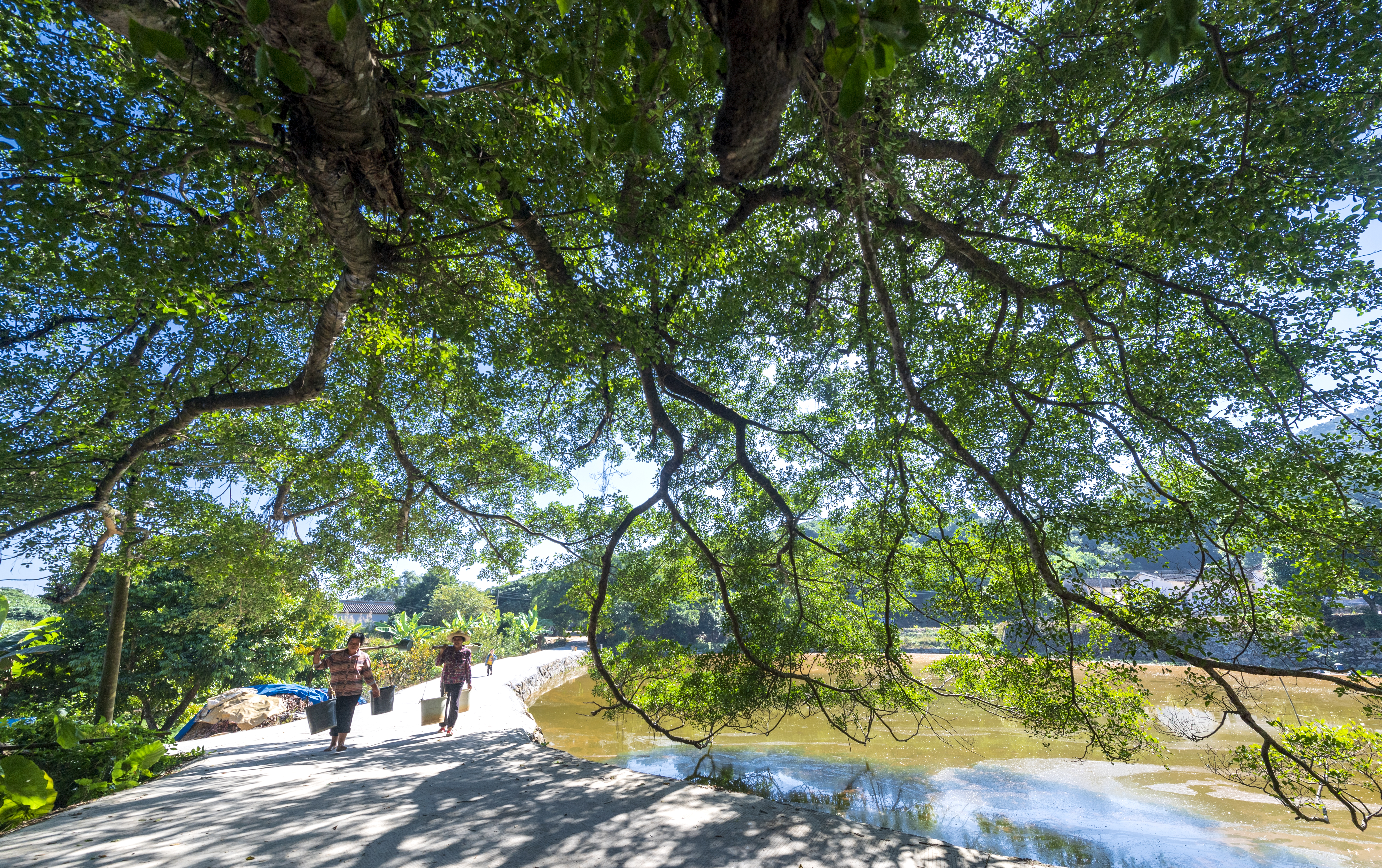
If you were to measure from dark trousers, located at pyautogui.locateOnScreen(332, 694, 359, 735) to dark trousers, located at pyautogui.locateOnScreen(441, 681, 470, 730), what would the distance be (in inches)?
56.8

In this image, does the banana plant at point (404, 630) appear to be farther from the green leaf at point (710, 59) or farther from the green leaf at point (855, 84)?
the green leaf at point (855, 84)

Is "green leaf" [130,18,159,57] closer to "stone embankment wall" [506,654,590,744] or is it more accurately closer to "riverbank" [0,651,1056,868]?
"riverbank" [0,651,1056,868]

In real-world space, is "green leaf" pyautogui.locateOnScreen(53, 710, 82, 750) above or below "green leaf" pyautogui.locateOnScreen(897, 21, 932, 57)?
below

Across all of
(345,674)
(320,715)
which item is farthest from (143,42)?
(320,715)

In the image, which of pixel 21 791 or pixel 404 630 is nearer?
pixel 21 791

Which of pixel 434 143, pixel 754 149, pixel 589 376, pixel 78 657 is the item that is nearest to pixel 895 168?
pixel 754 149

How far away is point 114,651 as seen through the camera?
868 cm

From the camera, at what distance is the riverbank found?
10.3ft

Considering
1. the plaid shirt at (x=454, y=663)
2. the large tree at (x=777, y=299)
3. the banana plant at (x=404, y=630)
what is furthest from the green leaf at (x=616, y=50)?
the banana plant at (x=404, y=630)

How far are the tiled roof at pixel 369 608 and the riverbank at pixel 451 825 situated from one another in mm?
44037

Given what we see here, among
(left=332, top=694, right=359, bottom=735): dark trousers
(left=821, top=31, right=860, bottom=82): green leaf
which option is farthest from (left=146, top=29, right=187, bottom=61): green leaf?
(left=332, top=694, right=359, bottom=735): dark trousers

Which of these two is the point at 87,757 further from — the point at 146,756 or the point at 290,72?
the point at 290,72

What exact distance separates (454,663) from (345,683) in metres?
1.76

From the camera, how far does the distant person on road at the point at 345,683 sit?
642 cm
